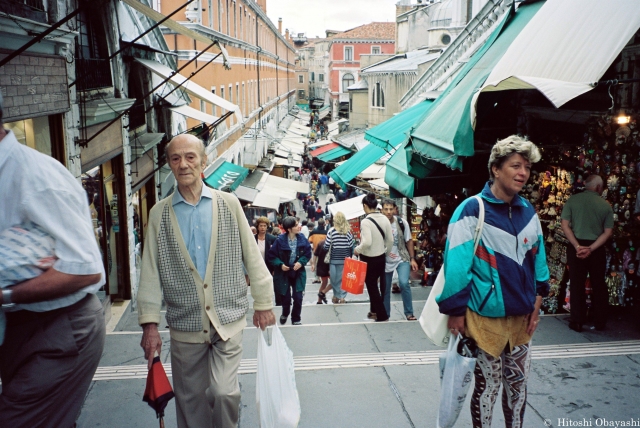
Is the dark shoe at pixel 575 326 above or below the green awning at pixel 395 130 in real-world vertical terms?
below

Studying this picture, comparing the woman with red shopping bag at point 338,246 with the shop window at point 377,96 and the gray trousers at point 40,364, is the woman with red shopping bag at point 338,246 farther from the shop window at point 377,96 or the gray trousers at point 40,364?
the shop window at point 377,96

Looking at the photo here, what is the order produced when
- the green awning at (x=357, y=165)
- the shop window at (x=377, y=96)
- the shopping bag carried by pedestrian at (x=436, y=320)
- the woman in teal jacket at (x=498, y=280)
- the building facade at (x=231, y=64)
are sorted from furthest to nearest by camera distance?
the shop window at (x=377, y=96)
the building facade at (x=231, y=64)
the green awning at (x=357, y=165)
the shopping bag carried by pedestrian at (x=436, y=320)
the woman in teal jacket at (x=498, y=280)

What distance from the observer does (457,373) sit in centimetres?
330

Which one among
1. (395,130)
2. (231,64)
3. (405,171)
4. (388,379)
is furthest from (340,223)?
(231,64)

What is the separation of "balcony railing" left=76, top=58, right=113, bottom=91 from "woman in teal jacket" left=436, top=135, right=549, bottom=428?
5503 mm

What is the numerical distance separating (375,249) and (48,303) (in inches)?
205

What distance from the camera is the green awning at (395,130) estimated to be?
9.84m

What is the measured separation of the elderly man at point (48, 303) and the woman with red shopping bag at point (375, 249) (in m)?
4.95

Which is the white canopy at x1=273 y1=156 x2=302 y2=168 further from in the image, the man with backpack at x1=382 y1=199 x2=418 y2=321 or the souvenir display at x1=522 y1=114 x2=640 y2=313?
the souvenir display at x1=522 y1=114 x2=640 y2=313

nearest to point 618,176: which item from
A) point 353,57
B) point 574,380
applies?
point 574,380

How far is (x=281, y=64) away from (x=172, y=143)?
60129mm

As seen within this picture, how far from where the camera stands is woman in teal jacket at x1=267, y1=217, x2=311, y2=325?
759 centimetres

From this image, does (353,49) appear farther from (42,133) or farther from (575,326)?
Result: (575,326)

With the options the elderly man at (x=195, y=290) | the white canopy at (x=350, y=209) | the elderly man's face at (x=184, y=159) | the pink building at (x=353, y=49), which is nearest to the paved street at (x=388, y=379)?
the elderly man at (x=195, y=290)
